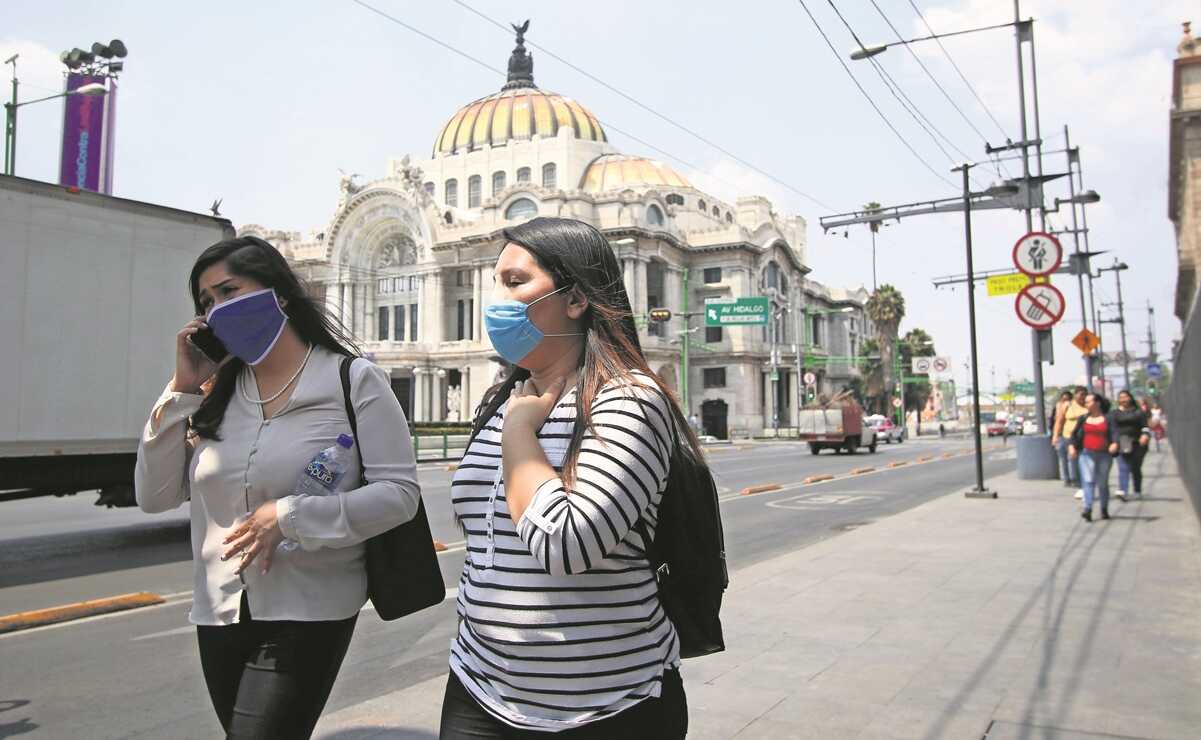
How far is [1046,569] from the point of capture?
8.15 meters

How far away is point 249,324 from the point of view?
2.55 metres

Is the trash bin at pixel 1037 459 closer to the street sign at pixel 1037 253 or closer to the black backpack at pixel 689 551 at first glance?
the street sign at pixel 1037 253

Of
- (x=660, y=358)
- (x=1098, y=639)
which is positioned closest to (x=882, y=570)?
(x=1098, y=639)

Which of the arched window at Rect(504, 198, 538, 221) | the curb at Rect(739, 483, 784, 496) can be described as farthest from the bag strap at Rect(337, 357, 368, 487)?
the arched window at Rect(504, 198, 538, 221)

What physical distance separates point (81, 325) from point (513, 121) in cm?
6490

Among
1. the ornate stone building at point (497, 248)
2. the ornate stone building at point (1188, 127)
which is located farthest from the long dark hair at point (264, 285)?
the ornate stone building at point (497, 248)

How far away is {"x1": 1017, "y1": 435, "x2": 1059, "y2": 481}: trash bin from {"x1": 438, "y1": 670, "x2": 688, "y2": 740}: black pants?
18816 mm

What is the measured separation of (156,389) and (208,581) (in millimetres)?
8830

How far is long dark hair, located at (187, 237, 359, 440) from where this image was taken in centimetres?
256

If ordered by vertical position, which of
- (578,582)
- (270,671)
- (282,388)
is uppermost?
(282,388)

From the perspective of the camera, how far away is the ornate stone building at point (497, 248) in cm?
5784

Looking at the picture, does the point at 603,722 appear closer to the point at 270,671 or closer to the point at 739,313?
the point at 270,671

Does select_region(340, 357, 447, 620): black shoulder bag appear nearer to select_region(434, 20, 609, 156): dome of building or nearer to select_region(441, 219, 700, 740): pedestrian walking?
select_region(441, 219, 700, 740): pedestrian walking

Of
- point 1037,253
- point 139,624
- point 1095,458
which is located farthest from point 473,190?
point 139,624
